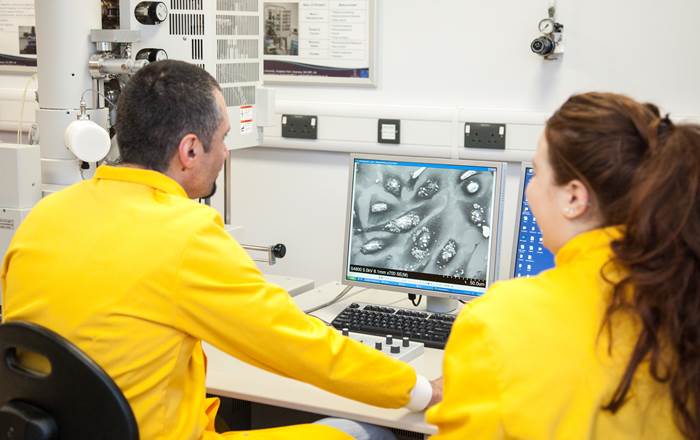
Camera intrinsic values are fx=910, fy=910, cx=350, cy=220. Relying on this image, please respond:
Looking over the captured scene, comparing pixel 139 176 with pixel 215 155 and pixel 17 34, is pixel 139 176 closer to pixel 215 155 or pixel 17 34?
pixel 215 155

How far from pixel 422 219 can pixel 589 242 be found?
3.84ft

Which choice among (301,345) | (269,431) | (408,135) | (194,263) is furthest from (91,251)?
(408,135)

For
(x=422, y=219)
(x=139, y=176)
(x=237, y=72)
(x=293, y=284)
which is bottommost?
(x=293, y=284)

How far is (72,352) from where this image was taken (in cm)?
141

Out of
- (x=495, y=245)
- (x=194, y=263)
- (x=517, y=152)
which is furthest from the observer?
(x=517, y=152)

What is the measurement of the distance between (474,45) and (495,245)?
1010 mm

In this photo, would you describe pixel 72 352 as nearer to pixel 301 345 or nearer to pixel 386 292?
pixel 301 345

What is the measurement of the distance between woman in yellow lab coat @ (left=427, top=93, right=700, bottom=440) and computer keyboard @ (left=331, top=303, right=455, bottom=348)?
1001 mm

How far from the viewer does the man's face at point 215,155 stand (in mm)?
1689

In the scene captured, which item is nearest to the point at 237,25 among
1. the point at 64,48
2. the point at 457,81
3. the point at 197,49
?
the point at 197,49

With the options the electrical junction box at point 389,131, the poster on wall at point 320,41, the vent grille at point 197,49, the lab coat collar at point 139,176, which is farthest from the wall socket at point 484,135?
the lab coat collar at point 139,176

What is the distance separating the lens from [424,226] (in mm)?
2316

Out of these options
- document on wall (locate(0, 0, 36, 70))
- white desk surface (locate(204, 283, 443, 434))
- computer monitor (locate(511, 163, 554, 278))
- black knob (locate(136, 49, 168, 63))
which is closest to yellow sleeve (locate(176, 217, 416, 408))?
white desk surface (locate(204, 283, 443, 434))

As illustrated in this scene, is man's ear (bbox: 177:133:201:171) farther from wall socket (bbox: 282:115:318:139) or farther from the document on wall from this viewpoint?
the document on wall
